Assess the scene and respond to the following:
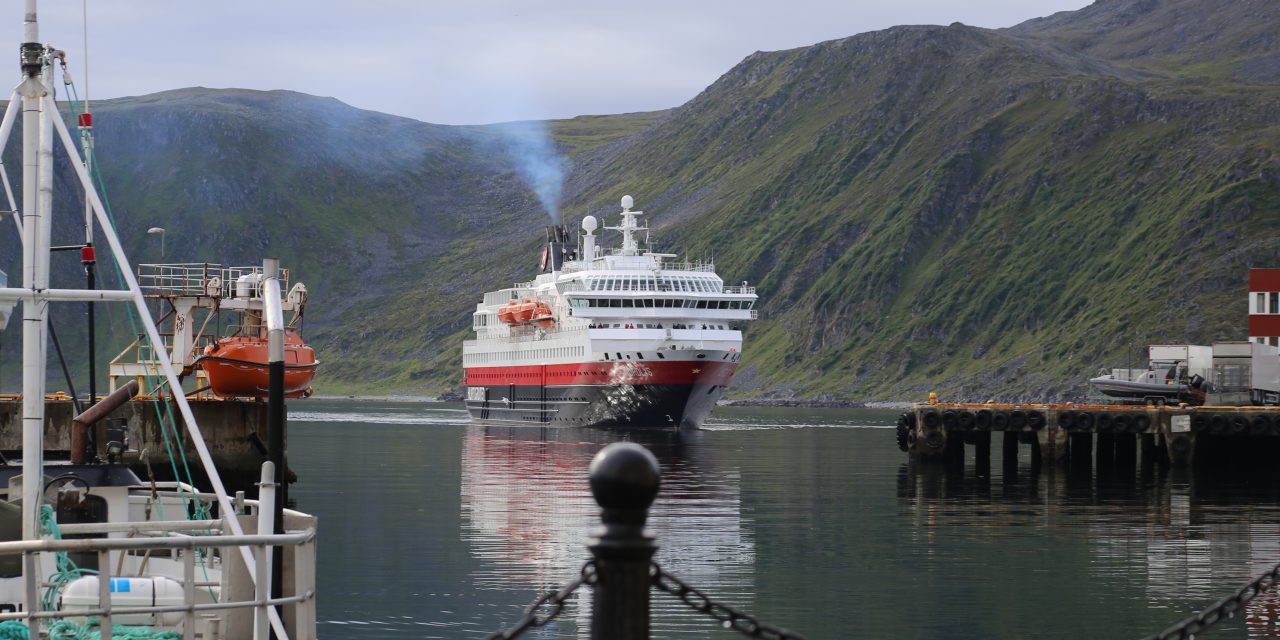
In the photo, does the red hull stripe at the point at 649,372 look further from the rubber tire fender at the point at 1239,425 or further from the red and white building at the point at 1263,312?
the rubber tire fender at the point at 1239,425

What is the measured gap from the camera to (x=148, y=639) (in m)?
15.2

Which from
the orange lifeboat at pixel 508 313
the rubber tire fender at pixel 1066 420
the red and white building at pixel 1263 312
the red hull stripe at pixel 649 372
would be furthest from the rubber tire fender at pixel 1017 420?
the orange lifeboat at pixel 508 313

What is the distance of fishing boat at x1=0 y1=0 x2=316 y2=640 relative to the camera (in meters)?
14.3

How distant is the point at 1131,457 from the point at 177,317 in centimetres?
3681

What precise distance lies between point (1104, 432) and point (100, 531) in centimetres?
5345

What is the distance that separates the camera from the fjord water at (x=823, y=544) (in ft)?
91.0

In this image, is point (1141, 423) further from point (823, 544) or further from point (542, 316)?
point (542, 316)

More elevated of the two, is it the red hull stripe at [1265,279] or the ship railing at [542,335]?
the red hull stripe at [1265,279]

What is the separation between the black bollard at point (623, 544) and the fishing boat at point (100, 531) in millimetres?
6628

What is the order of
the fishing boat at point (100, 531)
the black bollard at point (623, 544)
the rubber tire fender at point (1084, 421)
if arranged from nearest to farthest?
the black bollard at point (623, 544) < the fishing boat at point (100, 531) < the rubber tire fender at point (1084, 421)

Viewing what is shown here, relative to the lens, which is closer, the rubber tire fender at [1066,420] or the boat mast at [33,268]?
the boat mast at [33,268]

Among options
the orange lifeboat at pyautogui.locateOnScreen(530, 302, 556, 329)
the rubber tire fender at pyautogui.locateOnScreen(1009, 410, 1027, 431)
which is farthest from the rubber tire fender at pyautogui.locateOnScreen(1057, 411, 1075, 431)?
the orange lifeboat at pyautogui.locateOnScreen(530, 302, 556, 329)

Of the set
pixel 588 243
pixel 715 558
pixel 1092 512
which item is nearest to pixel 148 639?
pixel 715 558

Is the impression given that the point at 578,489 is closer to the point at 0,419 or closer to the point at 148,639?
the point at 0,419
